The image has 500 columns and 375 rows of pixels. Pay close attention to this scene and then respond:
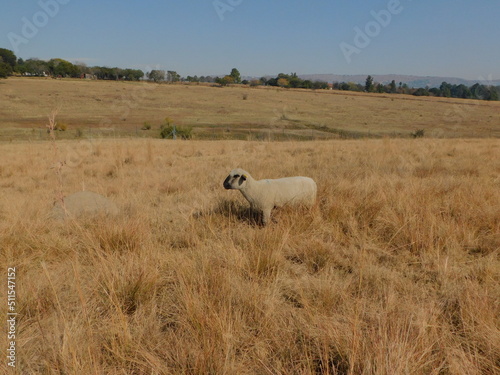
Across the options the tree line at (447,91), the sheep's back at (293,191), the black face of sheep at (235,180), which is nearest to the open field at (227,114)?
the sheep's back at (293,191)

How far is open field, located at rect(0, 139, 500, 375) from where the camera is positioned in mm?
2010

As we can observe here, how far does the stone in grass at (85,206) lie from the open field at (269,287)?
12.7 inches

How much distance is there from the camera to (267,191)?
4.69m

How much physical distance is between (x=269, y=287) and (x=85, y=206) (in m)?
3.91

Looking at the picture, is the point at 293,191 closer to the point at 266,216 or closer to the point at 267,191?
the point at 267,191

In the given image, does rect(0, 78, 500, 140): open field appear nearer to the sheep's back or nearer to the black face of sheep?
the sheep's back

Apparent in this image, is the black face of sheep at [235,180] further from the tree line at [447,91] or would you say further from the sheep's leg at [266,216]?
the tree line at [447,91]

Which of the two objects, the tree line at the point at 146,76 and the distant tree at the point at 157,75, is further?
the distant tree at the point at 157,75

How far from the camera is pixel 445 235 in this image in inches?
155

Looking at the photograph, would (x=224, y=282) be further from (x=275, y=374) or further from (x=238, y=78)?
(x=238, y=78)

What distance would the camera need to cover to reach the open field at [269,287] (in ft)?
6.59

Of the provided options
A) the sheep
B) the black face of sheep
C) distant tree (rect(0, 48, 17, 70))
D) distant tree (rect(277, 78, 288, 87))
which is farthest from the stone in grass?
distant tree (rect(277, 78, 288, 87))

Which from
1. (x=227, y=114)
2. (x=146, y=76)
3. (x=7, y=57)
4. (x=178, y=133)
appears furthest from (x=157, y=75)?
(x=178, y=133)

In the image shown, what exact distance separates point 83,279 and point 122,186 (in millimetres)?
4936
